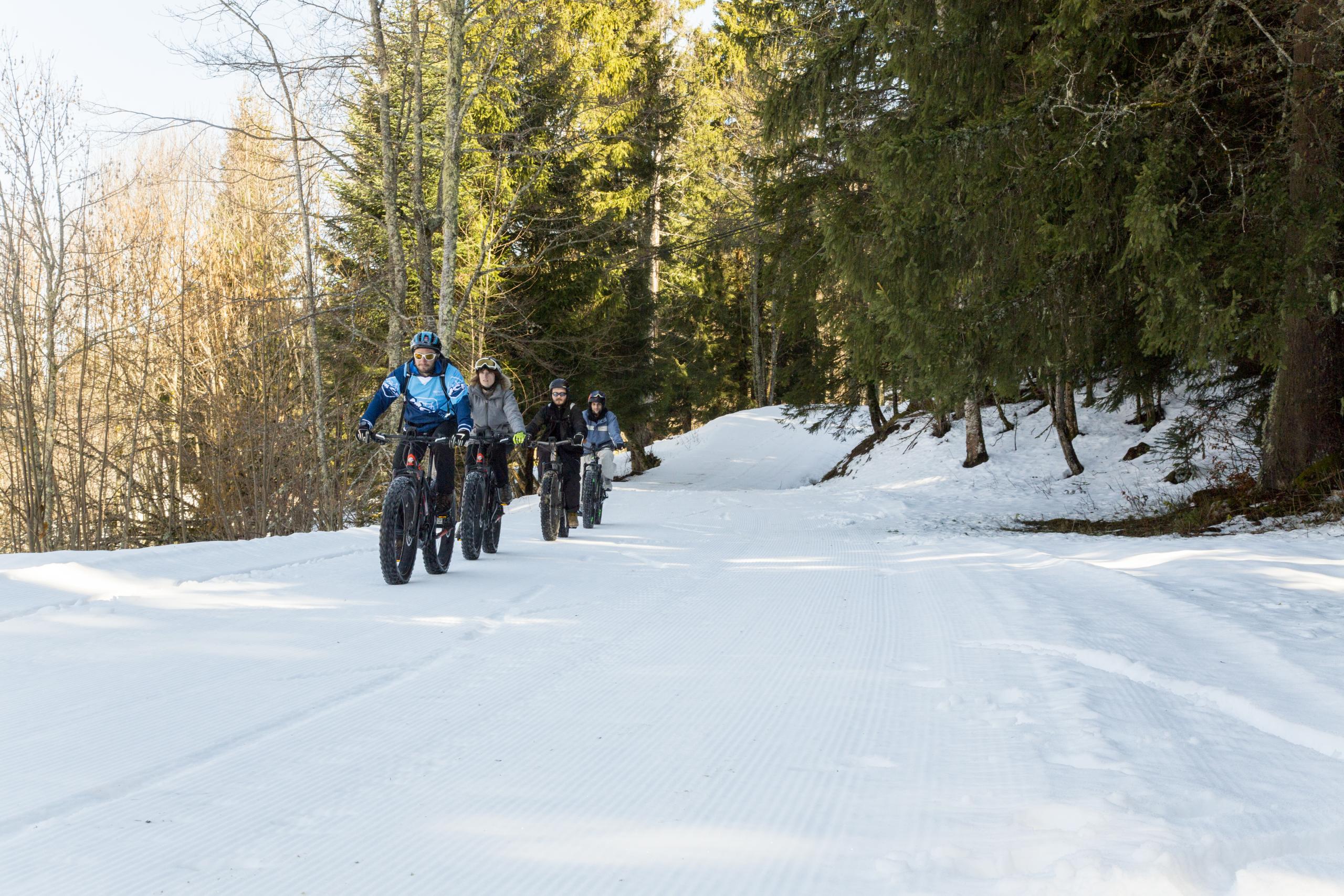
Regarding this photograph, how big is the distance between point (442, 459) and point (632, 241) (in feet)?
63.1

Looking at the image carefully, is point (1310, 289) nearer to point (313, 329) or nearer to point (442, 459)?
point (442, 459)

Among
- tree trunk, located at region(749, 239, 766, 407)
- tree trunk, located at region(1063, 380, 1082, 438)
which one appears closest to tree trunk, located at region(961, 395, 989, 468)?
tree trunk, located at region(1063, 380, 1082, 438)

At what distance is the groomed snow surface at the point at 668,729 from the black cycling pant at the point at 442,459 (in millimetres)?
742

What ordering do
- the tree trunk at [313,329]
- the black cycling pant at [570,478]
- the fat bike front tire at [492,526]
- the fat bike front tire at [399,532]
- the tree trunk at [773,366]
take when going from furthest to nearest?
the tree trunk at [773,366] → the tree trunk at [313,329] → the black cycling pant at [570,478] → the fat bike front tire at [492,526] → the fat bike front tire at [399,532]

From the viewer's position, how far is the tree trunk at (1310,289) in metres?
9.14

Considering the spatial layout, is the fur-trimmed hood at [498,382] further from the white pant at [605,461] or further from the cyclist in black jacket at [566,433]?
the white pant at [605,461]

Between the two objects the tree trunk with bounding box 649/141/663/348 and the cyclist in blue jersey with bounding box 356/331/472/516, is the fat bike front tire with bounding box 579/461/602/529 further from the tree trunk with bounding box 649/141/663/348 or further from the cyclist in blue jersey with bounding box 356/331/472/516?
the tree trunk with bounding box 649/141/663/348

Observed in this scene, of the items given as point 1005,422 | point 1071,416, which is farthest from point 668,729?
point 1005,422

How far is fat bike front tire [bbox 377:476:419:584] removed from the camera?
7.53m

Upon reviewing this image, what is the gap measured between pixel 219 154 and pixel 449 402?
25320mm

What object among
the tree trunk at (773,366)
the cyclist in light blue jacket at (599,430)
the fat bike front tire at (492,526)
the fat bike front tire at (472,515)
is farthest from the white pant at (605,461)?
the tree trunk at (773,366)

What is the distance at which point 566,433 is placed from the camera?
41.6 feet

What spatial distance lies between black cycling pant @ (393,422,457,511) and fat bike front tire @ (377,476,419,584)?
40 cm

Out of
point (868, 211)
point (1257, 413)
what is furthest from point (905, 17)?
→ point (1257, 413)
